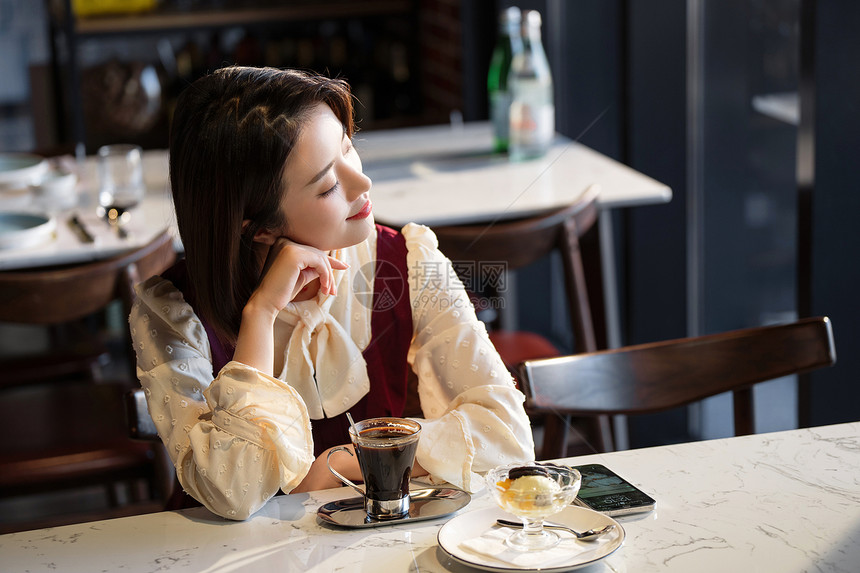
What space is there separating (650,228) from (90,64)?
91.0 inches

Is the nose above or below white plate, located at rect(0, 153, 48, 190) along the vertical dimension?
above

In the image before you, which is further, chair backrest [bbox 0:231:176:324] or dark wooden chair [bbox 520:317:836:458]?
chair backrest [bbox 0:231:176:324]

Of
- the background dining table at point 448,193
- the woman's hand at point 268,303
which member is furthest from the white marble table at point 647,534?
the background dining table at point 448,193

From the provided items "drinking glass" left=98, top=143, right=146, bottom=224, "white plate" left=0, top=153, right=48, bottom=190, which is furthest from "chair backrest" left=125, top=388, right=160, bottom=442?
"white plate" left=0, top=153, right=48, bottom=190

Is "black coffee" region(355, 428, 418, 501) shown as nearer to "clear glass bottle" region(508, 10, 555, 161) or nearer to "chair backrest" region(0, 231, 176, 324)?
"chair backrest" region(0, 231, 176, 324)

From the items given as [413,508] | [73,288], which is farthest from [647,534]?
[73,288]

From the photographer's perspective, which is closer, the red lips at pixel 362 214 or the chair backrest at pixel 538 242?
the red lips at pixel 362 214

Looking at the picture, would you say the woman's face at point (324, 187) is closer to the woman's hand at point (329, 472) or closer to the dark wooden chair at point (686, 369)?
the woman's hand at point (329, 472)

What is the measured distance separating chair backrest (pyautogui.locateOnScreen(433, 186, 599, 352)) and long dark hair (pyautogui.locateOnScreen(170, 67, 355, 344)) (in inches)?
30.6

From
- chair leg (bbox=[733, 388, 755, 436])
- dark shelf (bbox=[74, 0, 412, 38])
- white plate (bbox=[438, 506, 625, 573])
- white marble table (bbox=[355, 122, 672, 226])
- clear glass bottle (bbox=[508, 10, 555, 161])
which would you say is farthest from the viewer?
dark shelf (bbox=[74, 0, 412, 38])

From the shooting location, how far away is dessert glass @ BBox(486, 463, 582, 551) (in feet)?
3.02

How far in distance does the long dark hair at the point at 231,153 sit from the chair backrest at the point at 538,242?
0.78 m

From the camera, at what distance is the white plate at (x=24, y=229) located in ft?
6.68

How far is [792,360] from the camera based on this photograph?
4.47ft
